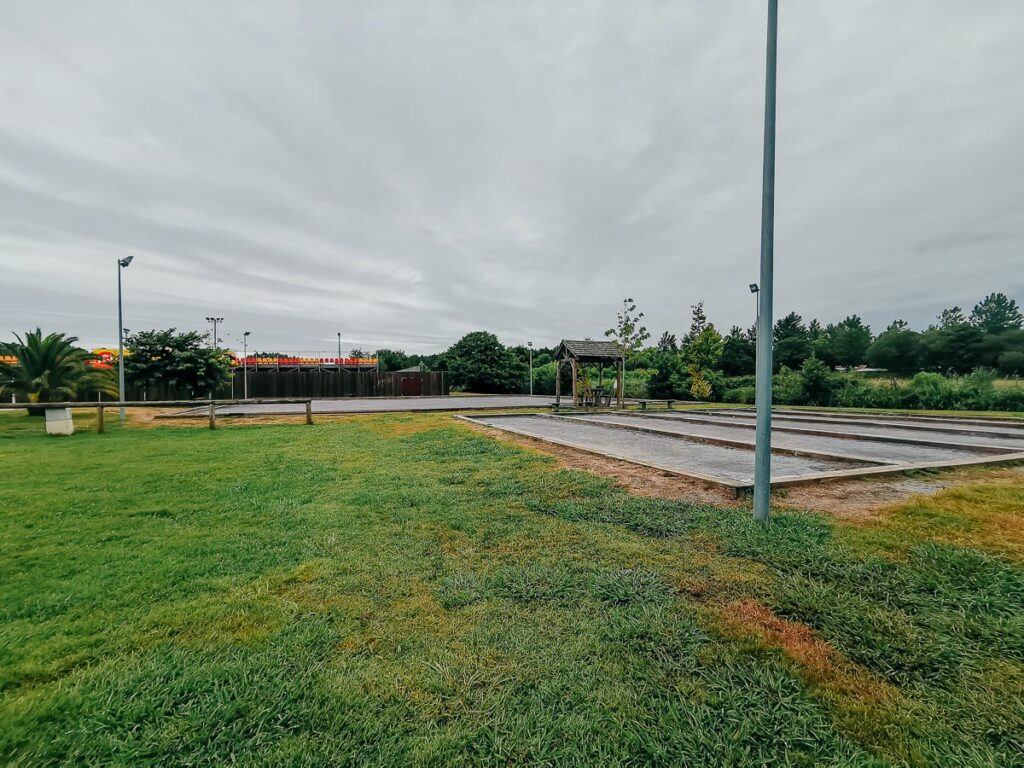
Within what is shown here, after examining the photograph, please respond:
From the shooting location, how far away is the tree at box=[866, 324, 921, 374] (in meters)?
44.4

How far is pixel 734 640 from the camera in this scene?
84.3 inches

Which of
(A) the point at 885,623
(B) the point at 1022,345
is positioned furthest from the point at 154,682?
(B) the point at 1022,345

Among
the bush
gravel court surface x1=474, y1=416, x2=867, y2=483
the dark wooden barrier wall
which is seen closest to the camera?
gravel court surface x1=474, y1=416, x2=867, y2=483

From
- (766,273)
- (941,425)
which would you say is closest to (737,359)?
(941,425)

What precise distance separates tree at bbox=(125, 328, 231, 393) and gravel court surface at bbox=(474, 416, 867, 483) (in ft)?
71.6

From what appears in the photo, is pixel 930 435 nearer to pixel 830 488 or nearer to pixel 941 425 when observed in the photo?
pixel 941 425

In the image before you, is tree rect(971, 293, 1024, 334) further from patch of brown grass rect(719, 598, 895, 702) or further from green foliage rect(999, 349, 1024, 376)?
patch of brown grass rect(719, 598, 895, 702)

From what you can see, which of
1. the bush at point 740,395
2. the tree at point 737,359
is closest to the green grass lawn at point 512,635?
the bush at point 740,395

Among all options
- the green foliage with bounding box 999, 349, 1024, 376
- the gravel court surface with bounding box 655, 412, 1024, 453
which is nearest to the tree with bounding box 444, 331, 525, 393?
the gravel court surface with bounding box 655, 412, 1024, 453

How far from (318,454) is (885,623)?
7513 millimetres

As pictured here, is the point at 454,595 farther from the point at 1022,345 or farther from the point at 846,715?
the point at 1022,345

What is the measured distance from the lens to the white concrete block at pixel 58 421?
10.5 m

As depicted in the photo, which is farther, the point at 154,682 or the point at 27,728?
the point at 154,682

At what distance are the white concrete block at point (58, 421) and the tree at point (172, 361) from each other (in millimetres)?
13339
